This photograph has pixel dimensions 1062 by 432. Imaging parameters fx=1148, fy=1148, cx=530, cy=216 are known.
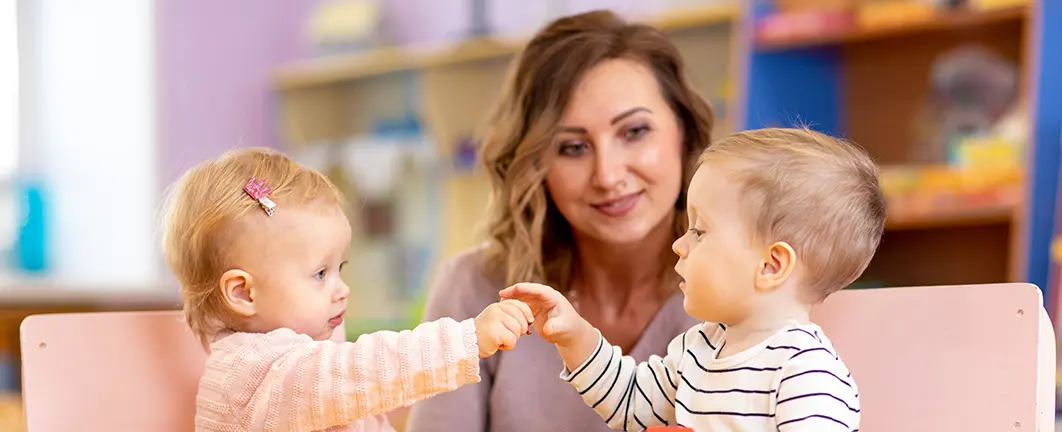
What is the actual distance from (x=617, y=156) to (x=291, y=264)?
1.98 ft

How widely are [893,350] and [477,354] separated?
1.72 feet

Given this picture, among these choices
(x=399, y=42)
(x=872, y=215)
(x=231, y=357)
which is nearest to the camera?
(x=872, y=215)

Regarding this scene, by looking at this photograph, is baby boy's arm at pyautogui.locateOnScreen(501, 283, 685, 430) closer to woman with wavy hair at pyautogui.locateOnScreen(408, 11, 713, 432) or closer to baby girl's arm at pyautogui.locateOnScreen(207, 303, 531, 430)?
baby girl's arm at pyautogui.locateOnScreen(207, 303, 531, 430)

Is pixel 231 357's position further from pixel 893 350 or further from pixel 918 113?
pixel 918 113

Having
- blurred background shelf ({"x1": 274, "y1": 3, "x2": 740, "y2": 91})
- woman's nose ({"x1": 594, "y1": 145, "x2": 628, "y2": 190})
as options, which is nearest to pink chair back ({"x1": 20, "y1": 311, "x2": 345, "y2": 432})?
woman's nose ({"x1": 594, "y1": 145, "x2": 628, "y2": 190})

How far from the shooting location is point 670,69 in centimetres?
187

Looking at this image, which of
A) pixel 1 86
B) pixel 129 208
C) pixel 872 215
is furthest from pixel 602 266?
pixel 1 86

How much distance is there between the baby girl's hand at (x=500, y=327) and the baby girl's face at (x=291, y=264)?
0.22m

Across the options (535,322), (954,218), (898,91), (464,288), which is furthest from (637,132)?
(898,91)

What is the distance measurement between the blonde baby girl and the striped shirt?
0.57 feet

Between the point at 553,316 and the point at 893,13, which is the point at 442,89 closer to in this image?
the point at 893,13

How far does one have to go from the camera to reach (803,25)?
11.0ft

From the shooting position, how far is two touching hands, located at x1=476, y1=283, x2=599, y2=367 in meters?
1.23

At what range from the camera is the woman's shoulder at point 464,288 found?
1.86m
